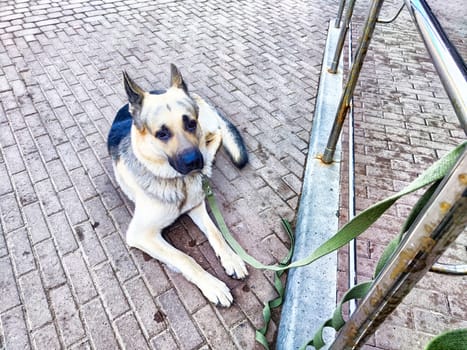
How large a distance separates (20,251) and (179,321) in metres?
1.36

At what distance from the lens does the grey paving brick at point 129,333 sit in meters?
1.98

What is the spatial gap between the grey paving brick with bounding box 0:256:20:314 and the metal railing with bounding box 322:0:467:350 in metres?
2.12

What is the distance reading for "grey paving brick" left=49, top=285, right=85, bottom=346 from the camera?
1997 mm

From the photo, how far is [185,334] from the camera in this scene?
6.67 ft

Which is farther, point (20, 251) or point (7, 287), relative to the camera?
point (20, 251)

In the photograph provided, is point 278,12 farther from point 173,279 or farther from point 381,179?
point 173,279

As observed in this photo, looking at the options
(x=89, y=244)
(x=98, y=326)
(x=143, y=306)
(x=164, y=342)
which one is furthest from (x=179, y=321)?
(x=89, y=244)

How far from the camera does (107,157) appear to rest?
317cm

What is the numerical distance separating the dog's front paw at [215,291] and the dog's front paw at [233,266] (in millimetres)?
124

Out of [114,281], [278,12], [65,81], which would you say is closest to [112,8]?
[65,81]

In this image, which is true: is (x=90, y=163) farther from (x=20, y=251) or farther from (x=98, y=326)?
(x=98, y=326)

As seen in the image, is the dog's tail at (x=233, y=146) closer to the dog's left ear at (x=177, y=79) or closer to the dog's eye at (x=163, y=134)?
the dog's left ear at (x=177, y=79)

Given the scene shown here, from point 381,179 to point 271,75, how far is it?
2227 millimetres

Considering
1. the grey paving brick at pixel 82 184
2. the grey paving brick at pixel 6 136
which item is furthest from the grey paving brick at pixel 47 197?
the grey paving brick at pixel 6 136
